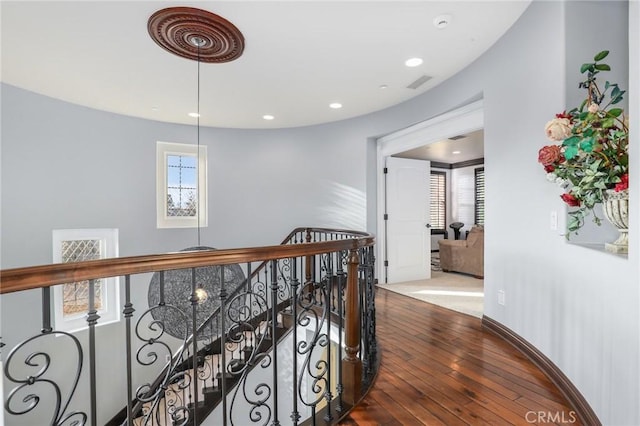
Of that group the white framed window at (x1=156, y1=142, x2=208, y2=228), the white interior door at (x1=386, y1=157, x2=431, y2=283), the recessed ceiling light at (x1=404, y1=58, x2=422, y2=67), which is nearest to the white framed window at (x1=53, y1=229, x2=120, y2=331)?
the white framed window at (x1=156, y1=142, x2=208, y2=228)

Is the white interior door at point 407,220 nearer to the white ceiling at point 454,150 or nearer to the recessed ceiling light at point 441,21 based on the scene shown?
the white ceiling at point 454,150

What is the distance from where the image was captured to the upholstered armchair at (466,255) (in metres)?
5.59

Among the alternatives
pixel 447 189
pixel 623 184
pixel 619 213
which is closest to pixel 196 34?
pixel 623 184

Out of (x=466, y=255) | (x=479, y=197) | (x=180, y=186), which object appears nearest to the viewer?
(x=180, y=186)

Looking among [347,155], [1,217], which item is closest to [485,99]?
[347,155]

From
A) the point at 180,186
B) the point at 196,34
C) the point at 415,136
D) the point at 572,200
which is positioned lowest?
the point at 572,200

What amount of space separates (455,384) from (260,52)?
3.22 metres

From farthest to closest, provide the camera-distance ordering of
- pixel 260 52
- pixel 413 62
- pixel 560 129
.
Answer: pixel 413 62 → pixel 260 52 → pixel 560 129

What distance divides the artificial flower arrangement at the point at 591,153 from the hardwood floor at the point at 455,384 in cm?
112

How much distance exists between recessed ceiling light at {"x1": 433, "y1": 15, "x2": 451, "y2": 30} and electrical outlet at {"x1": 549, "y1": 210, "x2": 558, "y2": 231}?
5.60 feet

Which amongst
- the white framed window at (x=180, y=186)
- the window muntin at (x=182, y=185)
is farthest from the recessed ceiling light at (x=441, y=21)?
the window muntin at (x=182, y=185)

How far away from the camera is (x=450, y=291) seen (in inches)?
184

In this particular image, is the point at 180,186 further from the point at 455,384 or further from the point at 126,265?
the point at 455,384

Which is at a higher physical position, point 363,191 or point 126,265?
point 363,191
